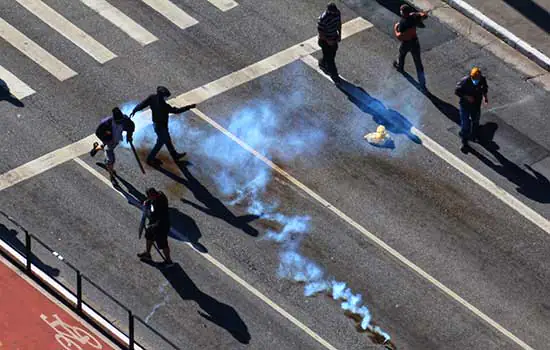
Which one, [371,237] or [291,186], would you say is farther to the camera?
[291,186]

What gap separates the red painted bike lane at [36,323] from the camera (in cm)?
2168

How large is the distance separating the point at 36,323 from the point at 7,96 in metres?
6.75

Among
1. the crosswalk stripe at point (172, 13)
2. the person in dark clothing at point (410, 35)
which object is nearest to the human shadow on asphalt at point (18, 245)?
the crosswalk stripe at point (172, 13)

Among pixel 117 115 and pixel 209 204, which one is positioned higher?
pixel 117 115

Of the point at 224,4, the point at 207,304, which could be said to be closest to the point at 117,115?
the point at 207,304

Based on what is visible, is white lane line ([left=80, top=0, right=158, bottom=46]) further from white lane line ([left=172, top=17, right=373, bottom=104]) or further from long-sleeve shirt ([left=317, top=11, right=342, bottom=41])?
long-sleeve shirt ([left=317, top=11, right=342, bottom=41])

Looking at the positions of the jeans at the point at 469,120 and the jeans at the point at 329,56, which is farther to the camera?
the jeans at the point at 329,56

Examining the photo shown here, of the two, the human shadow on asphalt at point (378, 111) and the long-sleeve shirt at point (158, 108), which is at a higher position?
the long-sleeve shirt at point (158, 108)

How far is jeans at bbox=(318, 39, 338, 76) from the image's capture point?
27927mm

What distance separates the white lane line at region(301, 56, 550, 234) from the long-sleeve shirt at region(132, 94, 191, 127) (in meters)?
5.35

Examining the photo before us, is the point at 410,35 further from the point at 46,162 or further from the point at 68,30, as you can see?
the point at 46,162

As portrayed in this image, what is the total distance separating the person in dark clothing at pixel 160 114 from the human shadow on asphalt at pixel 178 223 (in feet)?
3.11

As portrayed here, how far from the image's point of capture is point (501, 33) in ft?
98.6

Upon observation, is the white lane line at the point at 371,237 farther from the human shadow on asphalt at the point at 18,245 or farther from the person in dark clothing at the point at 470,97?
the human shadow on asphalt at the point at 18,245
